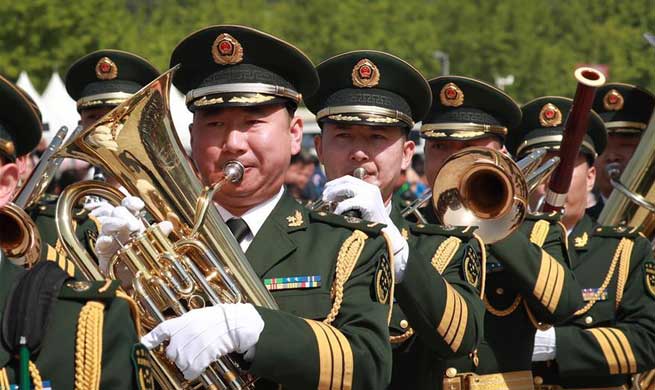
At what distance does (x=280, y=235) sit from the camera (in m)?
4.45

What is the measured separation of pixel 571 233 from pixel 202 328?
11.4 ft

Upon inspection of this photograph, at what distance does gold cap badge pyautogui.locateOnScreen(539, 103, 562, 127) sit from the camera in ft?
23.7

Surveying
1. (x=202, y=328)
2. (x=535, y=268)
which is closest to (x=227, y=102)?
(x=202, y=328)

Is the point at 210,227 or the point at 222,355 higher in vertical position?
the point at 210,227

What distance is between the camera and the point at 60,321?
131 inches

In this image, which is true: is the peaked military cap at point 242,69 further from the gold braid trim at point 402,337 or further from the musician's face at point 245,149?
the gold braid trim at point 402,337

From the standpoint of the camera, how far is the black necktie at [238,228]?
450cm

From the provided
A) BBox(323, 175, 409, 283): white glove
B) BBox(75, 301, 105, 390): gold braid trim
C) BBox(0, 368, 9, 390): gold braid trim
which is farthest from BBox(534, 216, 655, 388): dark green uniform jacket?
BBox(0, 368, 9, 390): gold braid trim

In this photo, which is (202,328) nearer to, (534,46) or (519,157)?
(519,157)

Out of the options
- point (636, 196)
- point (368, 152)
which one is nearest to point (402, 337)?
point (368, 152)

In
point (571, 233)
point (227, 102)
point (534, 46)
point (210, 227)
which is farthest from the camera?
point (534, 46)

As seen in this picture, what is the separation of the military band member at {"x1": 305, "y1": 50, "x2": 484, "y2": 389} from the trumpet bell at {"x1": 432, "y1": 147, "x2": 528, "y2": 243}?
13 cm

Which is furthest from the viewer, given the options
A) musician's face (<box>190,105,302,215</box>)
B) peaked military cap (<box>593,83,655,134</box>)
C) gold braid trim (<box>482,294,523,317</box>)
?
peaked military cap (<box>593,83,655,134</box>)

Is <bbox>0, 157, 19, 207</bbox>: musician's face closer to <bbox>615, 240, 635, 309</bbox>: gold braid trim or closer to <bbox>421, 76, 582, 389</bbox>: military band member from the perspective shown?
<bbox>421, 76, 582, 389</bbox>: military band member
